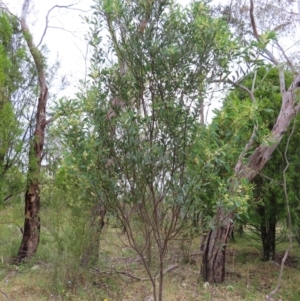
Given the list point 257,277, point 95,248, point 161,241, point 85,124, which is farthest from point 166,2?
point 257,277

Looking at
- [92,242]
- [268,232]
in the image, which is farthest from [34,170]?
[268,232]

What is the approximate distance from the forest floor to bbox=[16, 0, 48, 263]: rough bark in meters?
0.31

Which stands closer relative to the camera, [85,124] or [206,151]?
[206,151]

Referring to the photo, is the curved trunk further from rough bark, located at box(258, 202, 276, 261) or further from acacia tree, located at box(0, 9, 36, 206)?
acacia tree, located at box(0, 9, 36, 206)

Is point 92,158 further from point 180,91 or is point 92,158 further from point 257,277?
point 257,277

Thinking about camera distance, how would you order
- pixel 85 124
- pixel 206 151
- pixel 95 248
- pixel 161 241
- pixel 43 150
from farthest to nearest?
pixel 43 150 < pixel 95 248 < pixel 161 241 < pixel 85 124 < pixel 206 151

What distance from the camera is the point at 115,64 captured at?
3479 millimetres

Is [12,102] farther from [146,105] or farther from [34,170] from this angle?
[146,105]

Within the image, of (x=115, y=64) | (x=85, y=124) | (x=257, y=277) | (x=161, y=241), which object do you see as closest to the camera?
(x=85, y=124)

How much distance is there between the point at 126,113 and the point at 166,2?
849 mm

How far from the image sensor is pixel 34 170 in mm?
8305

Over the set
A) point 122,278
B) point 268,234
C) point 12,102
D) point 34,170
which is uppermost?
point 12,102

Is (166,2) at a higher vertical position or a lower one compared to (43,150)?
higher

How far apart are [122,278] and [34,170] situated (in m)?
2.76
